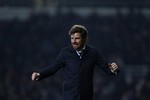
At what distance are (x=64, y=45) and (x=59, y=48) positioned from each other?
351mm

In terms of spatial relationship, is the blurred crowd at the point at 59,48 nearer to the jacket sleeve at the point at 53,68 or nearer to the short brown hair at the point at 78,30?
the jacket sleeve at the point at 53,68

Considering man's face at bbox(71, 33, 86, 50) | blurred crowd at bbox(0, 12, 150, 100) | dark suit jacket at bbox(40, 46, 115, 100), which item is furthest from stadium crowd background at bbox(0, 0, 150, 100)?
man's face at bbox(71, 33, 86, 50)

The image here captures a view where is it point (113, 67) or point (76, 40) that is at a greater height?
point (76, 40)

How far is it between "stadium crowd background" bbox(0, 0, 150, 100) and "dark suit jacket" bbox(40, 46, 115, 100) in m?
8.05

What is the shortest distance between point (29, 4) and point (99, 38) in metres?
2.38

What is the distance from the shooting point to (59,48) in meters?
18.4

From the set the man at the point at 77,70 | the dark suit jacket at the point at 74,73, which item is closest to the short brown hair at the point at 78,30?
the man at the point at 77,70

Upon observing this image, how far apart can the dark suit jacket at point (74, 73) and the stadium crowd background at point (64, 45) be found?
8048 millimetres

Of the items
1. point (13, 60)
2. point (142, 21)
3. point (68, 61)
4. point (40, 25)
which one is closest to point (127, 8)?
point (142, 21)

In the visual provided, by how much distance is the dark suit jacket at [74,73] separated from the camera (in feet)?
24.0

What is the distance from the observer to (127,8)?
20.4 metres

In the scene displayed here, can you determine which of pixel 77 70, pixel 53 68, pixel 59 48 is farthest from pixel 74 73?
pixel 59 48

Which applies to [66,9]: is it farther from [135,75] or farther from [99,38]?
[135,75]

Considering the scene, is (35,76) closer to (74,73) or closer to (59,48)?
(74,73)
